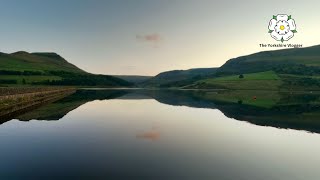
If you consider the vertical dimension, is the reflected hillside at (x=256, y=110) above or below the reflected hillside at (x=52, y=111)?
below

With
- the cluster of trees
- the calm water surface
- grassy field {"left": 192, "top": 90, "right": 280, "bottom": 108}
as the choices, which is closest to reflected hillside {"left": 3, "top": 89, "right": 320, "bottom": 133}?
grassy field {"left": 192, "top": 90, "right": 280, "bottom": 108}

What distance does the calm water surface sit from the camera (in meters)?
17.6

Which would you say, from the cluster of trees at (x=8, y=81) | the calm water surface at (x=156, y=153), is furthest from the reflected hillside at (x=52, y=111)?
the cluster of trees at (x=8, y=81)

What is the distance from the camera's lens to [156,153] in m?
22.6

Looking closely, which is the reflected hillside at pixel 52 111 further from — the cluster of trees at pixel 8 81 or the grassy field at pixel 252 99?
the cluster of trees at pixel 8 81

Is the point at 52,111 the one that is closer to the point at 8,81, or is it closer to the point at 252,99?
the point at 252,99

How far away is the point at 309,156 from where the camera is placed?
22.9 meters

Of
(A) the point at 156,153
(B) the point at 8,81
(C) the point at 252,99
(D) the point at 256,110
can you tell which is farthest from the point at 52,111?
(B) the point at 8,81

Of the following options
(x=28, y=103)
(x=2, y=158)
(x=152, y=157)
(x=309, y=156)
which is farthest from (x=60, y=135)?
(x=28, y=103)

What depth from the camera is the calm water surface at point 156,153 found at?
17.6 metres

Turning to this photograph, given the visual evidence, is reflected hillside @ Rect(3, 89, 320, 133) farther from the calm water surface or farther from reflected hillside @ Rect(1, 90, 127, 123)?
the calm water surface

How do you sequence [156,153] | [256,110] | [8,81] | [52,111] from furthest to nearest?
[8,81]
[256,110]
[52,111]
[156,153]

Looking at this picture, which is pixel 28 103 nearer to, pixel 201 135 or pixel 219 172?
pixel 201 135

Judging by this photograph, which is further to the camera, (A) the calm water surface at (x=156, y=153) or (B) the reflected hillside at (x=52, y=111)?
(B) the reflected hillside at (x=52, y=111)
